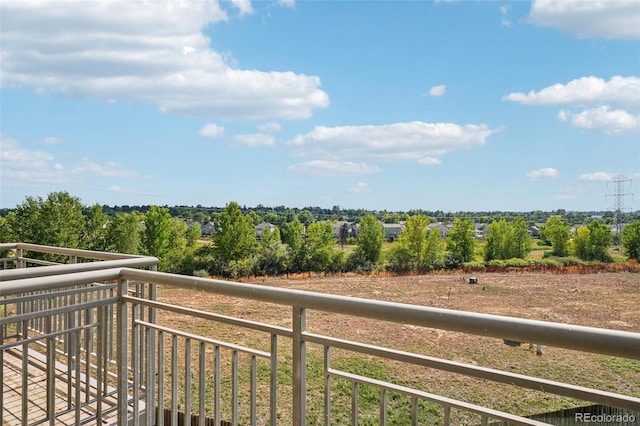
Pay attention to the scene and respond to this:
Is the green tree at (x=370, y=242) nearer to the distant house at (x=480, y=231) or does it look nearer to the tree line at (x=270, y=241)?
the tree line at (x=270, y=241)

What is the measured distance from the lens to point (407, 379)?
28.7 feet

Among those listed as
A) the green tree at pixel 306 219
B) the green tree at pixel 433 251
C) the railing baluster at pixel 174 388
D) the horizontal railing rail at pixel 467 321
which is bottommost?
the green tree at pixel 433 251

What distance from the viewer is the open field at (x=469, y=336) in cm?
721

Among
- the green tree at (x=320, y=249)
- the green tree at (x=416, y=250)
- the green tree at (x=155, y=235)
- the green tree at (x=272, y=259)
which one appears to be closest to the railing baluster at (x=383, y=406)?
the green tree at (x=272, y=259)

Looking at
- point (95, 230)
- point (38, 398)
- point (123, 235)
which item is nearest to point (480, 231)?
point (123, 235)

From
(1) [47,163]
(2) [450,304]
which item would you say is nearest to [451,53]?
(2) [450,304]

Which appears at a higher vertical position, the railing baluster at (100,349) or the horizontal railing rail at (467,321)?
the horizontal railing rail at (467,321)

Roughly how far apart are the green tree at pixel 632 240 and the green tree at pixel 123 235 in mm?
30095

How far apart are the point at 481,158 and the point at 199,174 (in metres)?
44.3

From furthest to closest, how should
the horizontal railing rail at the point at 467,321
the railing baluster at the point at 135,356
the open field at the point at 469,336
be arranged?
the open field at the point at 469,336
the railing baluster at the point at 135,356
the horizontal railing rail at the point at 467,321

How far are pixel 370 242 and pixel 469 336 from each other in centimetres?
1984

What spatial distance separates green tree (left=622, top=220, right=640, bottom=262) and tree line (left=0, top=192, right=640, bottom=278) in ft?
0.18

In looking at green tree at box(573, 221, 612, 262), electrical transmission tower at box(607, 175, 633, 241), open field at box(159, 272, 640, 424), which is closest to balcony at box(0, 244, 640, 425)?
open field at box(159, 272, 640, 424)

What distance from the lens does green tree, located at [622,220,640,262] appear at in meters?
27.3
